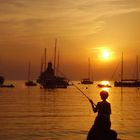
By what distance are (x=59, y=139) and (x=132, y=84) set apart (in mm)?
176574

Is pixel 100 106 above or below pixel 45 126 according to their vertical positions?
above

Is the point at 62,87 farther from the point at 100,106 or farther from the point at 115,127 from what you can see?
the point at 100,106

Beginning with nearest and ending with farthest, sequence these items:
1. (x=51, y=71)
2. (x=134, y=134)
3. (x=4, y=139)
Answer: (x=4, y=139)
(x=134, y=134)
(x=51, y=71)

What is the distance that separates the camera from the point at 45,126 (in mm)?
26859

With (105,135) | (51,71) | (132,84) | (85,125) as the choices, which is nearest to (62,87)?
(51,71)

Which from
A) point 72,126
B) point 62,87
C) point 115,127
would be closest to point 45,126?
point 72,126

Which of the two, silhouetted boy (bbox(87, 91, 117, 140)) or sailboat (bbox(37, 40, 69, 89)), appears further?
sailboat (bbox(37, 40, 69, 89))

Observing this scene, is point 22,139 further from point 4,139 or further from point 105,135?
point 105,135

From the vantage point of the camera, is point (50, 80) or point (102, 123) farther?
point (50, 80)

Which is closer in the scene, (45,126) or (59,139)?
(59,139)

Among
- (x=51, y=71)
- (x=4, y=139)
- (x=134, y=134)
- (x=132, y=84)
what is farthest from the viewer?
(x=132, y=84)

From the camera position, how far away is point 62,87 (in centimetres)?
16288

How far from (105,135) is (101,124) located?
1.40 ft

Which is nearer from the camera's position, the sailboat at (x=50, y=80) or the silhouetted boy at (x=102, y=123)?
the silhouetted boy at (x=102, y=123)
